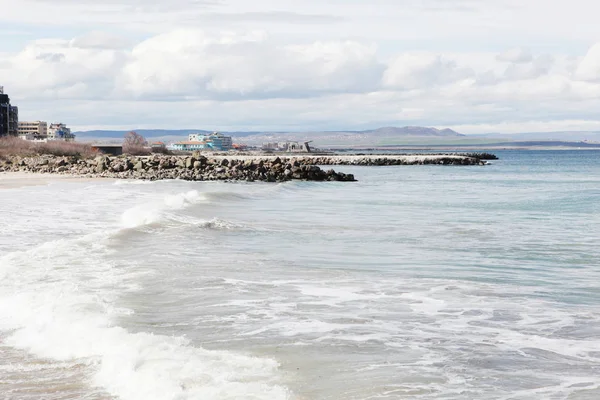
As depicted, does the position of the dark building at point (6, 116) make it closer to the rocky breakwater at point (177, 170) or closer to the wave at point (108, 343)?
the rocky breakwater at point (177, 170)

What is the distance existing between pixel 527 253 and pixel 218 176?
118 ft

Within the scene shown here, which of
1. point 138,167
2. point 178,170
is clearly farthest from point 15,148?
point 178,170

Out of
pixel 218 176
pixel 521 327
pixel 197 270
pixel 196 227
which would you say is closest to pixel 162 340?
pixel 521 327

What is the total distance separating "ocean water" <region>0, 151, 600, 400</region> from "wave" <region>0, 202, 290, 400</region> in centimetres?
2

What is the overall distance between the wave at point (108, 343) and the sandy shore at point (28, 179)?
24.0 m

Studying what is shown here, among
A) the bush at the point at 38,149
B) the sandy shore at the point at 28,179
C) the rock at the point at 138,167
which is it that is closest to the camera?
the sandy shore at the point at 28,179

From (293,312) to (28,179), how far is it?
34.3 meters

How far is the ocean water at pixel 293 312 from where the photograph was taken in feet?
21.5

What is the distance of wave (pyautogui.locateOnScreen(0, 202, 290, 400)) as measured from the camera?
6.34 meters

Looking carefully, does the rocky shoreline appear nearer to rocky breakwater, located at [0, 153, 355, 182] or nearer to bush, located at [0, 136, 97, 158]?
rocky breakwater, located at [0, 153, 355, 182]

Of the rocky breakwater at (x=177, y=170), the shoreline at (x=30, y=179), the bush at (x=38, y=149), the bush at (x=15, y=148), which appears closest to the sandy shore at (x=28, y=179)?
the shoreline at (x=30, y=179)

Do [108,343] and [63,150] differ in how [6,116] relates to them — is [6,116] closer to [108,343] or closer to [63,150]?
[63,150]

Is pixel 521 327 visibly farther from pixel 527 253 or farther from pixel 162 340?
pixel 527 253

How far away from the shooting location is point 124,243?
1516 cm
